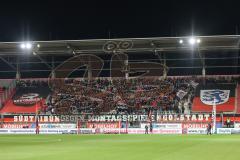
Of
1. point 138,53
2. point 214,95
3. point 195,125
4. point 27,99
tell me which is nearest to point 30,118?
point 27,99

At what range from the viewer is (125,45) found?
6241cm

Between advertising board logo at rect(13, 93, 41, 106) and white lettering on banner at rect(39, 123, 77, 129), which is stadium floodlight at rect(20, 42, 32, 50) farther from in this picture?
advertising board logo at rect(13, 93, 41, 106)

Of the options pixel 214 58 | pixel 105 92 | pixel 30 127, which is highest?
pixel 214 58

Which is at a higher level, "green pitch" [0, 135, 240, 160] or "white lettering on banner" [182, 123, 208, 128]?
"green pitch" [0, 135, 240, 160]

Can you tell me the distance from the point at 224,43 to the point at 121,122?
16.1 m

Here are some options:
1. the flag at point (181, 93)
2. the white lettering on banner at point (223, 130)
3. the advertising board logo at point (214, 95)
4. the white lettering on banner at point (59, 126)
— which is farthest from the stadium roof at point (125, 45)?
the white lettering on banner at point (223, 130)

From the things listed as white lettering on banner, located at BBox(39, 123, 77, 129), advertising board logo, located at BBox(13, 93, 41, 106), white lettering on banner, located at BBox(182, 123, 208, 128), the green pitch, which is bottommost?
white lettering on banner, located at BBox(39, 123, 77, 129)

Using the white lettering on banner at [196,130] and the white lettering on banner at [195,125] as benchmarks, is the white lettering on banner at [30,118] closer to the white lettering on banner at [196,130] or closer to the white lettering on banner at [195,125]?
the white lettering on banner at [195,125]

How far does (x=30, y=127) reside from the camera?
6391 centimetres

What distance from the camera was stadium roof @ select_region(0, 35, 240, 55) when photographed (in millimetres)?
59409

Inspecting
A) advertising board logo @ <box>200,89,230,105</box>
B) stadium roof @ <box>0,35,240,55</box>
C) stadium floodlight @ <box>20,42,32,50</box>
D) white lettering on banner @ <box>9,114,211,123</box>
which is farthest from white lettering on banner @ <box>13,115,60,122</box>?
advertising board logo @ <box>200,89,230,105</box>

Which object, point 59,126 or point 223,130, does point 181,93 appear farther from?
point 59,126

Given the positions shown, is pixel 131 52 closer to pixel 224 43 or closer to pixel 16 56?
pixel 224 43

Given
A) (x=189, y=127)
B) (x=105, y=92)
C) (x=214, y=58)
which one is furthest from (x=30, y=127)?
(x=214, y=58)
